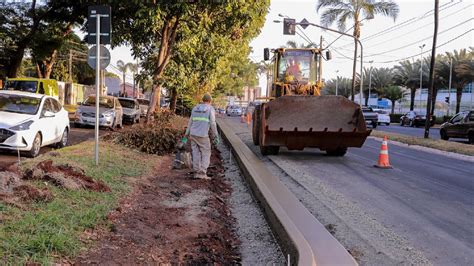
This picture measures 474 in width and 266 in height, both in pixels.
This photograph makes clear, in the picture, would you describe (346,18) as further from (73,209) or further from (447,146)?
(73,209)

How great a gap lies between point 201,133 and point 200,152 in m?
0.38

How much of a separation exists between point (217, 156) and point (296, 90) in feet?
11.6

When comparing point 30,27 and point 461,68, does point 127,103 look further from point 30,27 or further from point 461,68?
point 461,68

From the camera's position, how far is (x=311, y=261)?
4305 millimetres

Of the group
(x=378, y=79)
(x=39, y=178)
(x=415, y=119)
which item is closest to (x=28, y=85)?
(x=39, y=178)

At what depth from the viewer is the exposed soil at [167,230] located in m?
4.66

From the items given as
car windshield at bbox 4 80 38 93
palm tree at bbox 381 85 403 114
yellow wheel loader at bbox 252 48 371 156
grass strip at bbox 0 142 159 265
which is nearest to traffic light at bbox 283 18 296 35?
car windshield at bbox 4 80 38 93

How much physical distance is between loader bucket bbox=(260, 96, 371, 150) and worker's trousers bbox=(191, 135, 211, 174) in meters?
3.68

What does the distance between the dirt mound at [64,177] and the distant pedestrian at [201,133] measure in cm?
252

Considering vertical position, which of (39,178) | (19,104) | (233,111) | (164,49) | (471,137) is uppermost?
(164,49)

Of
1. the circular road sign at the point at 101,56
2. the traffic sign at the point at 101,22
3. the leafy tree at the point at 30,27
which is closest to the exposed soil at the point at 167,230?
the circular road sign at the point at 101,56

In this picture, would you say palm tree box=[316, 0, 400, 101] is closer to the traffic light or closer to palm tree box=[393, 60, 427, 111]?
the traffic light

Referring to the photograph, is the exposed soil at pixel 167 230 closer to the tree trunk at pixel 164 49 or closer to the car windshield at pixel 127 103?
the tree trunk at pixel 164 49

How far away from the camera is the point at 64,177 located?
675cm
